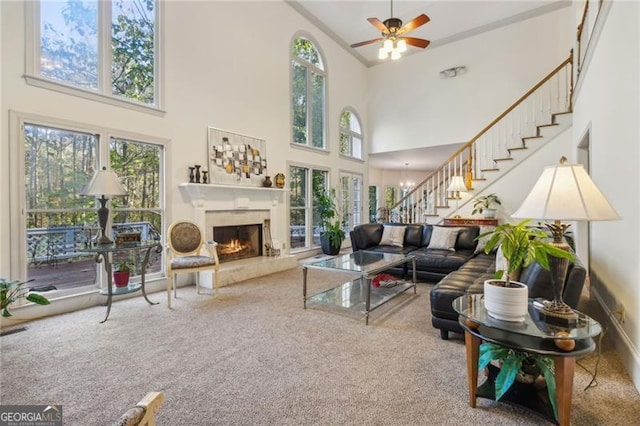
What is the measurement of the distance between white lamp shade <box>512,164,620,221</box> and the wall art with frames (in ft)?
14.0

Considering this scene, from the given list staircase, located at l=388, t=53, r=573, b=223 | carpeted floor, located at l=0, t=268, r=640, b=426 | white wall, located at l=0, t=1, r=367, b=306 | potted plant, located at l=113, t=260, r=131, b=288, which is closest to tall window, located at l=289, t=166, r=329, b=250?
white wall, located at l=0, t=1, r=367, b=306

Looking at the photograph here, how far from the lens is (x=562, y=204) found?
1658mm

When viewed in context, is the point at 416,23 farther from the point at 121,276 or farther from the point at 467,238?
the point at 121,276

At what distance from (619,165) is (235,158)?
4.69m

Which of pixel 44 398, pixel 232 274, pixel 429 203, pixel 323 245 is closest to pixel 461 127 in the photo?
pixel 429 203

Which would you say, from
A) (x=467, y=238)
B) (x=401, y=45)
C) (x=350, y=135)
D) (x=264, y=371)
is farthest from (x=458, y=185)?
(x=264, y=371)

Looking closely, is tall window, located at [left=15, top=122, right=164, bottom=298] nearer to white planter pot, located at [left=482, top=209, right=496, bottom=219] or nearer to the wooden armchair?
the wooden armchair

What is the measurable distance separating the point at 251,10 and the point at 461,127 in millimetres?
5123

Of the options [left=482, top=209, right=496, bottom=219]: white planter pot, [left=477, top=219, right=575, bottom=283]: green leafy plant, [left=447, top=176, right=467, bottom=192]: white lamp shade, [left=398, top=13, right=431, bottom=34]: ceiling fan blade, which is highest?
[left=398, top=13, right=431, bottom=34]: ceiling fan blade

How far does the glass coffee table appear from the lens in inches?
130

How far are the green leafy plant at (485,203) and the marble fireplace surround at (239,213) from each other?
3.84m

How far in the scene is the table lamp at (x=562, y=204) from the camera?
1618mm

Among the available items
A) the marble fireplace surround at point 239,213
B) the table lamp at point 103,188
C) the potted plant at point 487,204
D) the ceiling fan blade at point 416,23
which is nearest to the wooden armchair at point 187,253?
the marble fireplace surround at point 239,213

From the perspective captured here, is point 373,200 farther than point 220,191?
Yes
